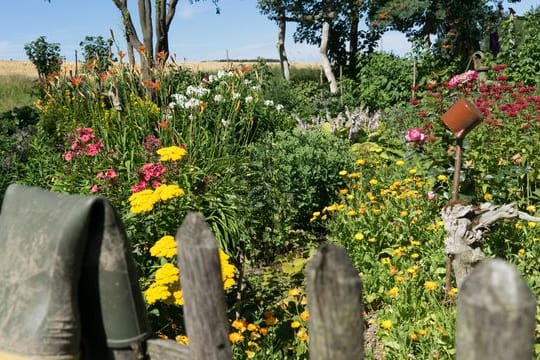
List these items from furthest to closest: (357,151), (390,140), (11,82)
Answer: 1. (11,82)
2. (390,140)
3. (357,151)

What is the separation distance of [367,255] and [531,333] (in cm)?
311

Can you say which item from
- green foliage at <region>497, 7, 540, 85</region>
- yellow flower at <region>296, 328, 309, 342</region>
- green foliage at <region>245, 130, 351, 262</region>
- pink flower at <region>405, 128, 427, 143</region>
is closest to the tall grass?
green foliage at <region>497, 7, 540, 85</region>

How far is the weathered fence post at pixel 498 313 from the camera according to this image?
973 mm

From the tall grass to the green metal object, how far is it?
19.8 m

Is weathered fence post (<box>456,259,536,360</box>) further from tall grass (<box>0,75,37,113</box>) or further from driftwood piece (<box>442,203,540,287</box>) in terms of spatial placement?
tall grass (<box>0,75,37,113</box>)

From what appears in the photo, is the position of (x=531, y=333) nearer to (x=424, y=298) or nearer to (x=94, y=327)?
(x=94, y=327)

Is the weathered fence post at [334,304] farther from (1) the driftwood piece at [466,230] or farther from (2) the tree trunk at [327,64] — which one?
(2) the tree trunk at [327,64]

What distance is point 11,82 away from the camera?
2523 centimetres

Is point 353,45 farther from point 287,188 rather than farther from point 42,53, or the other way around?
point 287,188

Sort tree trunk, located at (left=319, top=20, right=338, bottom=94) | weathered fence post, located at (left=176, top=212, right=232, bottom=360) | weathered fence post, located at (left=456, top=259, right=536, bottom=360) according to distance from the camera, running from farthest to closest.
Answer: tree trunk, located at (left=319, top=20, right=338, bottom=94) → weathered fence post, located at (left=176, top=212, right=232, bottom=360) → weathered fence post, located at (left=456, top=259, right=536, bottom=360)

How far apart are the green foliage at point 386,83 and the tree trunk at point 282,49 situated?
3.49 meters

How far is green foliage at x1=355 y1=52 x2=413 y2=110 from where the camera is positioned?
12.4 metres

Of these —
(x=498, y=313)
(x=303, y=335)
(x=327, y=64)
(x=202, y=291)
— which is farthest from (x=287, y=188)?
(x=327, y=64)

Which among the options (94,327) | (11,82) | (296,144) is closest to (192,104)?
(296,144)
